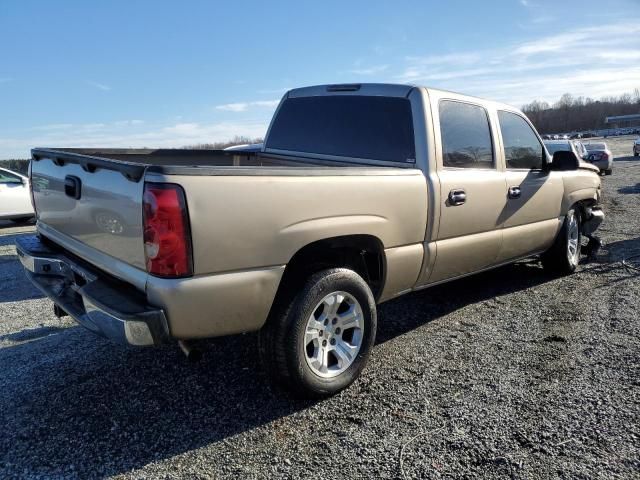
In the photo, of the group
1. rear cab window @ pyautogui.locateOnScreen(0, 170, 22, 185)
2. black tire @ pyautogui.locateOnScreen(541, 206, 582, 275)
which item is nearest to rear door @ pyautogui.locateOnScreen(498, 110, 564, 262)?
black tire @ pyautogui.locateOnScreen(541, 206, 582, 275)

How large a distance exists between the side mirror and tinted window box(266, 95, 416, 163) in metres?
2.19

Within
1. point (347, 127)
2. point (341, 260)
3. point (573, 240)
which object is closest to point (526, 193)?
point (573, 240)

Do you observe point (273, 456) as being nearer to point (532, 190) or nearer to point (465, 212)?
point (465, 212)

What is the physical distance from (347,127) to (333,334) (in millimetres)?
1855

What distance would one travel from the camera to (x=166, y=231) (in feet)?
7.91

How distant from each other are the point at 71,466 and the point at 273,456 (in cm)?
99

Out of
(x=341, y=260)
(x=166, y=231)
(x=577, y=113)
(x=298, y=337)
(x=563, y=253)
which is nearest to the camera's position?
(x=166, y=231)

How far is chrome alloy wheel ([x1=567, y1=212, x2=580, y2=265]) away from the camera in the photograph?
19.1 feet

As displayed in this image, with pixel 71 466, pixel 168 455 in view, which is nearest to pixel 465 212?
pixel 168 455

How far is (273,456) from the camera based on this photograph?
2600 millimetres

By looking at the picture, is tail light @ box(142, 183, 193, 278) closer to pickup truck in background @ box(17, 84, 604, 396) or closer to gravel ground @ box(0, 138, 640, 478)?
pickup truck in background @ box(17, 84, 604, 396)

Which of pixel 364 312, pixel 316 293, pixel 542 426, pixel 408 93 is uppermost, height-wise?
pixel 408 93

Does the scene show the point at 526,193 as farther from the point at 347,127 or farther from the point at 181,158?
the point at 181,158

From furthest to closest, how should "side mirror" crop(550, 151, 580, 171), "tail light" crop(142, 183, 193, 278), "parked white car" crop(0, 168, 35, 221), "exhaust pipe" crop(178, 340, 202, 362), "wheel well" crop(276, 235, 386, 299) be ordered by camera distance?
"parked white car" crop(0, 168, 35, 221) → "side mirror" crop(550, 151, 580, 171) → "wheel well" crop(276, 235, 386, 299) → "exhaust pipe" crop(178, 340, 202, 362) → "tail light" crop(142, 183, 193, 278)
